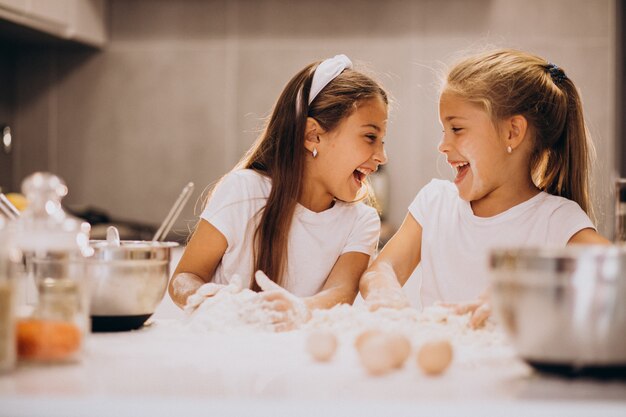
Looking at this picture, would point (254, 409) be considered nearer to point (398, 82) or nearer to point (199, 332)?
point (199, 332)

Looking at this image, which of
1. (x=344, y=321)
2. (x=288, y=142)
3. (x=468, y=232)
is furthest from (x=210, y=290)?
(x=468, y=232)

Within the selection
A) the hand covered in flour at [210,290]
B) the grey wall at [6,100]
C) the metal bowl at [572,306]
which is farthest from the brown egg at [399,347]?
the grey wall at [6,100]

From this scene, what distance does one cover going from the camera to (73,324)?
772 millimetres

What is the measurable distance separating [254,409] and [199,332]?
396mm

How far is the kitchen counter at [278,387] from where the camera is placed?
0.60 m

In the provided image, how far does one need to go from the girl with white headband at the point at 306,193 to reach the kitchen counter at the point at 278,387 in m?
0.82

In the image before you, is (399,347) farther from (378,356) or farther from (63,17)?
(63,17)

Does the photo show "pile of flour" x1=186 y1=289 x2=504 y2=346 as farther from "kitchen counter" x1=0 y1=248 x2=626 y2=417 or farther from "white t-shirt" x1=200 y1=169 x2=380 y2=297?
"white t-shirt" x1=200 y1=169 x2=380 y2=297

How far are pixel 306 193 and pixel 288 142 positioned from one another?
14 centimetres

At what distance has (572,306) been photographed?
659 mm

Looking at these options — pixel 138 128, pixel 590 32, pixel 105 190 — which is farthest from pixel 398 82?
pixel 105 190

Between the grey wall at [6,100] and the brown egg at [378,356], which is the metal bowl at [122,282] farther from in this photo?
the grey wall at [6,100]

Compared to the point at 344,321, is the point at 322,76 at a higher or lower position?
higher

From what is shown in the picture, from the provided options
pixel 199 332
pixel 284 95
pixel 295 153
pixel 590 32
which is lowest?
pixel 199 332
